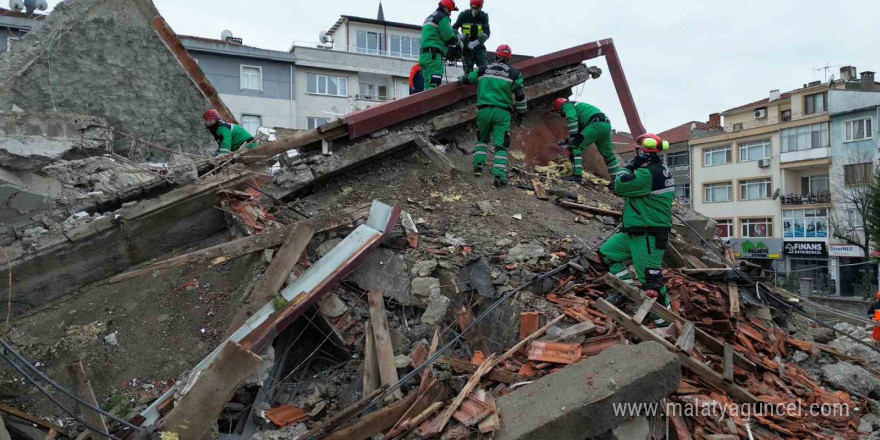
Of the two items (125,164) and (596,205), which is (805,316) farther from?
(125,164)

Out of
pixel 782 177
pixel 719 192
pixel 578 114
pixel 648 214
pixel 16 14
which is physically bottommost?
pixel 648 214

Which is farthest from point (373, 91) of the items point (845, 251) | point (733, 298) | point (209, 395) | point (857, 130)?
point (209, 395)

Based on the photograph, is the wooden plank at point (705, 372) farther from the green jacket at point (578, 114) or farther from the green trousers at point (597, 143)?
the green jacket at point (578, 114)

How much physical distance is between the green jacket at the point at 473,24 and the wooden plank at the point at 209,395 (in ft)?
21.2

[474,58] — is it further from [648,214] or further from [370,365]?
[370,365]

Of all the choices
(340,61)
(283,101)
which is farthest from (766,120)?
(283,101)

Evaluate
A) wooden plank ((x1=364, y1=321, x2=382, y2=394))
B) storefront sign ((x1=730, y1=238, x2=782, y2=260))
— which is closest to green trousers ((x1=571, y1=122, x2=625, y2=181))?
wooden plank ((x1=364, y1=321, x2=382, y2=394))

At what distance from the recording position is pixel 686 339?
4.88m

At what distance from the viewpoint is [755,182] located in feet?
107

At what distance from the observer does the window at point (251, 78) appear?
26.6 m

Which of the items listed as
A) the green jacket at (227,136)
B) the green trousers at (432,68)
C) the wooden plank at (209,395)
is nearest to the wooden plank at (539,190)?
the green trousers at (432,68)

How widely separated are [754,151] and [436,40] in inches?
1176

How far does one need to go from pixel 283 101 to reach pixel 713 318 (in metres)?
25.1

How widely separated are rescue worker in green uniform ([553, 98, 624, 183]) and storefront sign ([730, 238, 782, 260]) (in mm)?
26610
